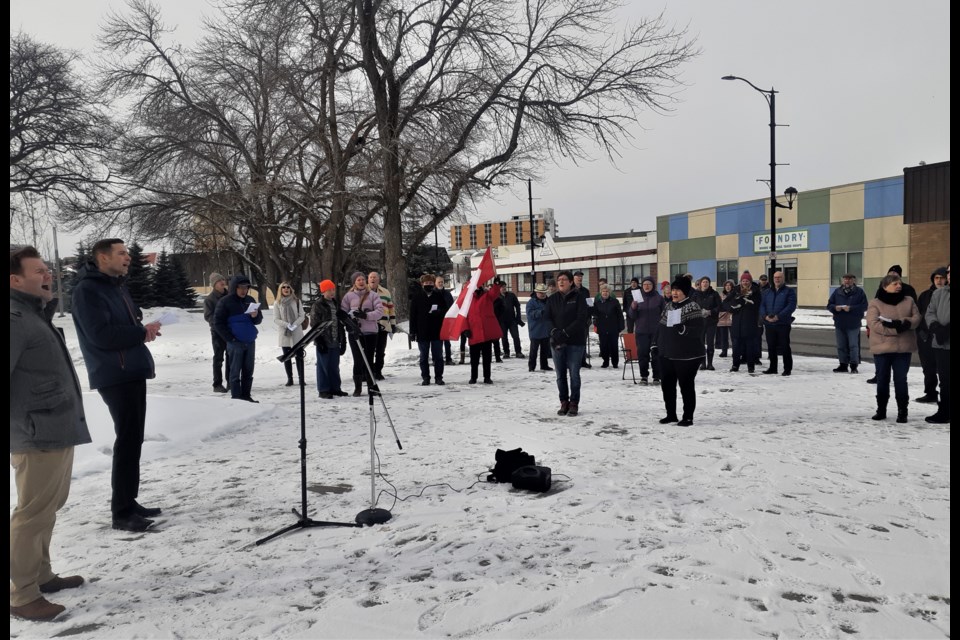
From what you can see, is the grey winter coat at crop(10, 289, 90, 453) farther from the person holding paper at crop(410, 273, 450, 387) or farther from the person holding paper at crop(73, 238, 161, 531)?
the person holding paper at crop(410, 273, 450, 387)

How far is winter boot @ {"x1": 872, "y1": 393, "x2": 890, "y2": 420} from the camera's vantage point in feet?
25.7

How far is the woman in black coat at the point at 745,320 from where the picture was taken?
40.7 ft

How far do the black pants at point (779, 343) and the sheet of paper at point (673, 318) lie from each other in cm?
502

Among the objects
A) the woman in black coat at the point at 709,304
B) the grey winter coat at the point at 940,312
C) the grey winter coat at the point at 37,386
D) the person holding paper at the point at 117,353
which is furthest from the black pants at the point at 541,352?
the grey winter coat at the point at 37,386

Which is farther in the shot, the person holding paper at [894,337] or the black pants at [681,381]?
the black pants at [681,381]

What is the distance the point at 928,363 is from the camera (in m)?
8.53

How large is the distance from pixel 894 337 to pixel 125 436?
791 centimetres

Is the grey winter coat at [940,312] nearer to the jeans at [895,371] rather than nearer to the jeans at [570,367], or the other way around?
the jeans at [895,371]

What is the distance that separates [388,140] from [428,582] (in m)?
16.4

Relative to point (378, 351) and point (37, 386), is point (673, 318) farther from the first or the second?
point (37, 386)

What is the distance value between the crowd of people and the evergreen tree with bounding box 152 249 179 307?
36.4m

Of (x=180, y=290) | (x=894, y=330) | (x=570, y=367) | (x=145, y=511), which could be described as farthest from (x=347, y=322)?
(x=180, y=290)

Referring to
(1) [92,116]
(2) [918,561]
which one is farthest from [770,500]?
(1) [92,116]

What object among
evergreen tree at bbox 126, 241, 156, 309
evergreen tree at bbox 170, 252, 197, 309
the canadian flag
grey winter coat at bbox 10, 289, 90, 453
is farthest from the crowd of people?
evergreen tree at bbox 170, 252, 197, 309
